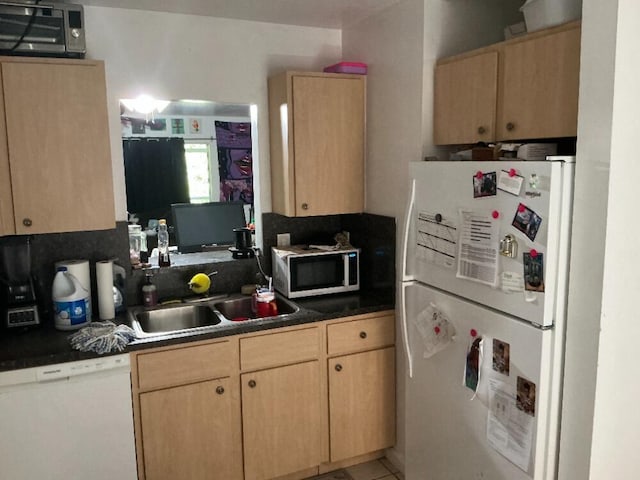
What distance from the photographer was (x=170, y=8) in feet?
8.91

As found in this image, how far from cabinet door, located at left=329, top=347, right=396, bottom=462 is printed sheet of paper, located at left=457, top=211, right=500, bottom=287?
902 millimetres

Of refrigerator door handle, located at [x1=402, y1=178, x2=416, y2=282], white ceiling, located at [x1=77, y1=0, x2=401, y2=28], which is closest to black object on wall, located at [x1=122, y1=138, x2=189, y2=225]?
white ceiling, located at [x1=77, y1=0, x2=401, y2=28]

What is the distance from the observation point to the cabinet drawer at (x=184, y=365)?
232 cm

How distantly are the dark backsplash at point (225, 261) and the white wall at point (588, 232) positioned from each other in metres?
1.17

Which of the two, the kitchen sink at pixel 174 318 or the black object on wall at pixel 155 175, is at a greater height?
the black object on wall at pixel 155 175

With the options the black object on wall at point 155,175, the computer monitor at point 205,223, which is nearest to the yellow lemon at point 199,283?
the computer monitor at point 205,223

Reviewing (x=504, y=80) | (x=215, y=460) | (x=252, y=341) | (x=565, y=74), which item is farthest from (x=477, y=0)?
Answer: (x=215, y=460)

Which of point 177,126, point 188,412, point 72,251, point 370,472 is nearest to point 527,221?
point 188,412

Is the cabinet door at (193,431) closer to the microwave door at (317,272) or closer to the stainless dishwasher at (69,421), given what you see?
the stainless dishwasher at (69,421)

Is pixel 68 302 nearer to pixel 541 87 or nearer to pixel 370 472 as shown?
pixel 370 472

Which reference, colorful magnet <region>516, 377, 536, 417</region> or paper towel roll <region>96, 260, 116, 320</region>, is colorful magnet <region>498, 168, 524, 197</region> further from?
paper towel roll <region>96, 260, 116, 320</region>

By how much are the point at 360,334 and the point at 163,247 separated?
119cm

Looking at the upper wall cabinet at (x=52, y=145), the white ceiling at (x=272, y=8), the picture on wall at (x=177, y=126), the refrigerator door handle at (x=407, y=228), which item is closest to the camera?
the upper wall cabinet at (x=52, y=145)

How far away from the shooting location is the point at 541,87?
77.4 inches
